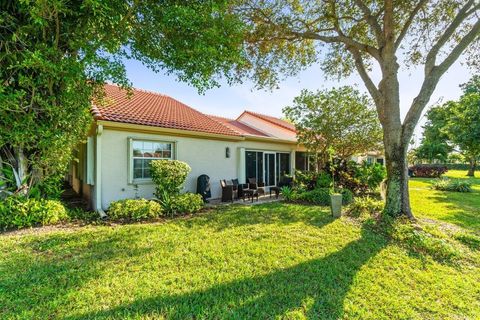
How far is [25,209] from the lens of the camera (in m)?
6.68

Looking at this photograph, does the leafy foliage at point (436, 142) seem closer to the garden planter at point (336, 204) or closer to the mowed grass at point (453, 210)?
the mowed grass at point (453, 210)

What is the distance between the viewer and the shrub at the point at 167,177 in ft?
Result: 29.2

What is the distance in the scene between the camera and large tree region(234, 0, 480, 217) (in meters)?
7.72

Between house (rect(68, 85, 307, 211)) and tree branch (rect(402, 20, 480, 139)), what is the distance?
729 centimetres

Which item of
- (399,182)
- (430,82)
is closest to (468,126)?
(430,82)

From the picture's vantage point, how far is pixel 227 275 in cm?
420

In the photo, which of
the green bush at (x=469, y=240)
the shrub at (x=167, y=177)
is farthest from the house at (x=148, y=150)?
the green bush at (x=469, y=240)

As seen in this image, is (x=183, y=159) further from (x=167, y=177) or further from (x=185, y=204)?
(x=185, y=204)

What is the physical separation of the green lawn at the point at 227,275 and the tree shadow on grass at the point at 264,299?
2 centimetres

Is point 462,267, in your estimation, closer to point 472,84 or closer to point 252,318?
point 252,318

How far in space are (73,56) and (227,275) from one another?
7.29 meters

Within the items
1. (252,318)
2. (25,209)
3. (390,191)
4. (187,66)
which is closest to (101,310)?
(252,318)

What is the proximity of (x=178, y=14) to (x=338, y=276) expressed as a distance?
267 inches

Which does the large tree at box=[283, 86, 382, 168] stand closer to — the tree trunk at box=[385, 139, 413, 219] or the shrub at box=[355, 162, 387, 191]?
the shrub at box=[355, 162, 387, 191]
